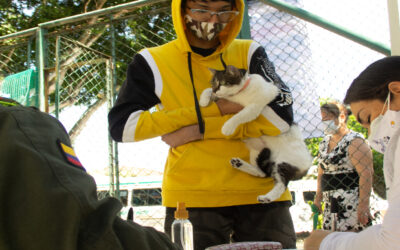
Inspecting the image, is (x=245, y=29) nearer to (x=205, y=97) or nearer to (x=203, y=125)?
(x=205, y=97)

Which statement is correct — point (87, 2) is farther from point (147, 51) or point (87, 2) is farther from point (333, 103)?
point (147, 51)

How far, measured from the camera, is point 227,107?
6.19 feet

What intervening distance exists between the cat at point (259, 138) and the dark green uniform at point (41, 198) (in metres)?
1.22

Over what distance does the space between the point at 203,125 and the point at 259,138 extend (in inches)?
15.8

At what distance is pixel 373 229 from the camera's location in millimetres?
1136

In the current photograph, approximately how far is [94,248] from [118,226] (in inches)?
2.4

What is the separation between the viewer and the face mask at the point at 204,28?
201 cm

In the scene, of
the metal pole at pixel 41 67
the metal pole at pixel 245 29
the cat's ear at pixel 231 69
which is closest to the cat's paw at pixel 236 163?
the cat's ear at pixel 231 69

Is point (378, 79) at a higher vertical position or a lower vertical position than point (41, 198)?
higher

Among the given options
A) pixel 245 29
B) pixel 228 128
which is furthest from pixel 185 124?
pixel 245 29

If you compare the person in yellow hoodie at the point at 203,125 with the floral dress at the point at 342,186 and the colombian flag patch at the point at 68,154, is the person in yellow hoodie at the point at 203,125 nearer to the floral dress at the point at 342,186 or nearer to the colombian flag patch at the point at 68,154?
the colombian flag patch at the point at 68,154

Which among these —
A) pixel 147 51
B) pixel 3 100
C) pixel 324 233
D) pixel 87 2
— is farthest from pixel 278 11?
pixel 87 2

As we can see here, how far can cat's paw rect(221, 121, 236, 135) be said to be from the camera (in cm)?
175

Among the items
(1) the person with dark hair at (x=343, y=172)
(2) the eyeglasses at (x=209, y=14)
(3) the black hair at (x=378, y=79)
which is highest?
(2) the eyeglasses at (x=209, y=14)
